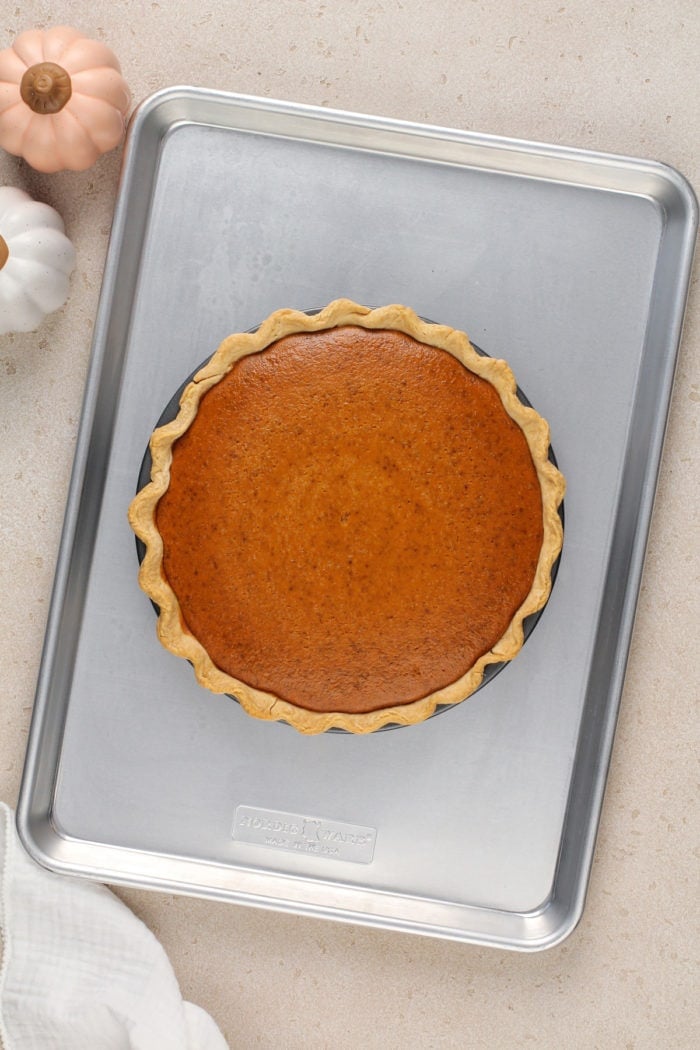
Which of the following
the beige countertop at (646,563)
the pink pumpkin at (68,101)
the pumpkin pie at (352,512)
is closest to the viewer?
the pumpkin pie at (352,512)

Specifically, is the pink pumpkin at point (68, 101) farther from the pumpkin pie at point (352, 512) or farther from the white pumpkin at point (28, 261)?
the pumpkin pie at point (352, 512)

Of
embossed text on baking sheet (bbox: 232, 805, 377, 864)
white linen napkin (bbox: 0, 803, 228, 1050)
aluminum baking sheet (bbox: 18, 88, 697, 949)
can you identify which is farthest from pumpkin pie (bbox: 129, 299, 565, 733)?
white linen napkin (bbox: 0, 803, 228, 1050)

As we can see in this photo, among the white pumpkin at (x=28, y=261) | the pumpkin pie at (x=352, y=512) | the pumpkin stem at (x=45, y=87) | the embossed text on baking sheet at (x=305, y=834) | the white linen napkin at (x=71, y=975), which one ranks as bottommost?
the white linen napkin at (x=71, y=975)

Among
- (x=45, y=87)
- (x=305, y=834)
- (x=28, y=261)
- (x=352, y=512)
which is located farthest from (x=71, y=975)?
(x=45, y=87)

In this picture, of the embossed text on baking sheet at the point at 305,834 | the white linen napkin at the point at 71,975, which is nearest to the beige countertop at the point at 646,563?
the white linen napkin at the point at 71,975

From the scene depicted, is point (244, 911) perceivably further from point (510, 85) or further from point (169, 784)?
point (510, 85)

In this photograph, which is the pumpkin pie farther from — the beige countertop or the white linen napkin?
the white linen napkin

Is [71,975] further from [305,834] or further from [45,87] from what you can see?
[45,87]
